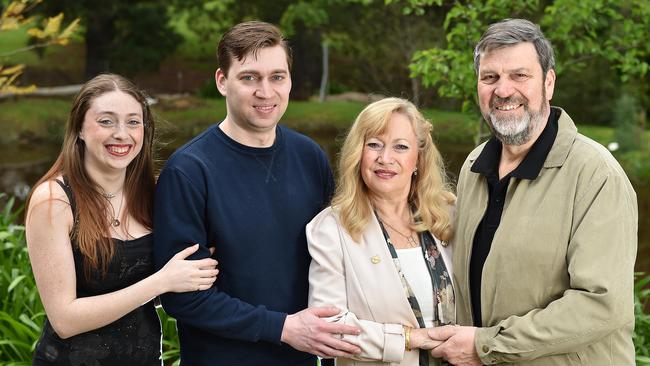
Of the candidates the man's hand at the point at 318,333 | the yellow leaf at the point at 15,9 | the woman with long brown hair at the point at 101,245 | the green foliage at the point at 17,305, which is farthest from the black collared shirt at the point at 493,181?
the yellow leaf at the point at 15,9

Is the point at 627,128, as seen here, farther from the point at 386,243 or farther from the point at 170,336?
the point at 386,243

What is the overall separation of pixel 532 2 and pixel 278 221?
3766 millimetres

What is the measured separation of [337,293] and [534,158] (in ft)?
2.84

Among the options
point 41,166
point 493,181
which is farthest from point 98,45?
point 493,181

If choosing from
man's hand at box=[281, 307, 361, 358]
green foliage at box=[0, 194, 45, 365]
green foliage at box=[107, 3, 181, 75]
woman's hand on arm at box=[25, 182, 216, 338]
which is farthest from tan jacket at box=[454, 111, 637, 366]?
green foliage at box=[107, 3, 181, 75]

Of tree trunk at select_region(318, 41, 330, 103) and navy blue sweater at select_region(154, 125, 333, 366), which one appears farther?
tree trunk at select_region(318, 41, 330, 103)

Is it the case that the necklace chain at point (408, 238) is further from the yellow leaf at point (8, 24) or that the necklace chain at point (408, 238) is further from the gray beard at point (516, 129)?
the yellow leaf at point (8, 24)

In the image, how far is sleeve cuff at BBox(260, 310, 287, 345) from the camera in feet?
9.34

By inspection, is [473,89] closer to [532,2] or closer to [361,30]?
[532,2]

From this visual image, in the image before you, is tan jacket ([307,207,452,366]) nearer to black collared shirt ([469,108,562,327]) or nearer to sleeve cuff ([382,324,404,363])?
sleeve cuff ([382,324,404,363])

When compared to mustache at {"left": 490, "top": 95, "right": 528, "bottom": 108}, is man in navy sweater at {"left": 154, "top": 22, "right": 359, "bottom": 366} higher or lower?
lower

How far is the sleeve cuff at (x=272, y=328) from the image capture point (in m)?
2.85

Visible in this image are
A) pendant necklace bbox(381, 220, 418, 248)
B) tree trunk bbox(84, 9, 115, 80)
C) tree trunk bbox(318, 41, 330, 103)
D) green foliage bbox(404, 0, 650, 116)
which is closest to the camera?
pendant necklace bbox(381, 220, 418, 248)

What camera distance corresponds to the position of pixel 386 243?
296 centimetres
